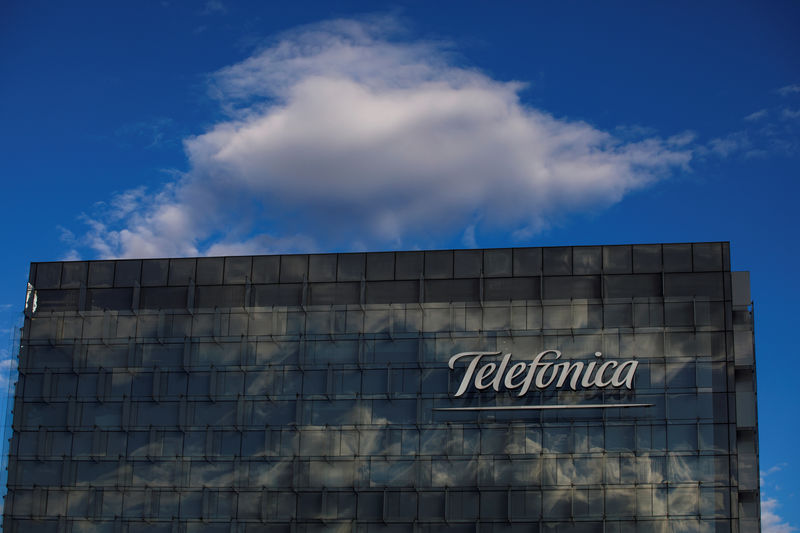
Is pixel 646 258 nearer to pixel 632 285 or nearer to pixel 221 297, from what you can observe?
pixel 632 285

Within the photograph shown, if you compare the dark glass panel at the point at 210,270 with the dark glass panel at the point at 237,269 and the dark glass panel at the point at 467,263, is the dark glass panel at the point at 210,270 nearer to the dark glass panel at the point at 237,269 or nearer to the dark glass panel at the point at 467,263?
the dark glass panel at the point at 237,269

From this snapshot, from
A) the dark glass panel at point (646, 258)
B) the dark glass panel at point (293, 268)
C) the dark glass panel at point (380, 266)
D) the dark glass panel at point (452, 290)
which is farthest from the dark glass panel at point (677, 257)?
the dark glass panel at point (293, 268)

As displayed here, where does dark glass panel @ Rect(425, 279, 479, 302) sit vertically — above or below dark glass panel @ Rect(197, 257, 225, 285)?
below

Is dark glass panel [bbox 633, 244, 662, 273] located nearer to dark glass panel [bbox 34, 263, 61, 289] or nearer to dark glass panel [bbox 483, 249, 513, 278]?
dark glass panel [bbox 483, 249, 513, 278]

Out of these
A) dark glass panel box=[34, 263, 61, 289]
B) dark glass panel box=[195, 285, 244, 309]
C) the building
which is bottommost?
the building

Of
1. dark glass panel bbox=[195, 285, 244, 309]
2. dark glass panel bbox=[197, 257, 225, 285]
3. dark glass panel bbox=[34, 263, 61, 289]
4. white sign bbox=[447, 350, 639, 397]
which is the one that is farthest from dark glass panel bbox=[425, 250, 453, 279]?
dark glass panel bbox=[34, 263, 61, 289]

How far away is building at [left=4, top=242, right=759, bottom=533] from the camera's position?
6266cm

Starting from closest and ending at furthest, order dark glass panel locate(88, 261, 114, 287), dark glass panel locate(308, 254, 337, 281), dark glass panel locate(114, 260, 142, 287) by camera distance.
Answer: dark glass panel locate(308, 254, 337, 281), dark glass panel locate(114, 260, 142, 287), dark glass panel locate(88, 261, 114, 287)

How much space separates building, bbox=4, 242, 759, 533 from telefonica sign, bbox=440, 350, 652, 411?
106 millimetres

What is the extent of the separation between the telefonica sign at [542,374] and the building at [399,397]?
11cm

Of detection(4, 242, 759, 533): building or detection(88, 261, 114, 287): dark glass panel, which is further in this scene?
detection(88, 261, 114, 287): dark glass panel

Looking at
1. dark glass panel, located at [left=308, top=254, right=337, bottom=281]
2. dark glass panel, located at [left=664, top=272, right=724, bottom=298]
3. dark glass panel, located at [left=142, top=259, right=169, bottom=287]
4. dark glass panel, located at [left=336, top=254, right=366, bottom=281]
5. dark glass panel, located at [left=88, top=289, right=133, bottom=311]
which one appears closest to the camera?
dark glass panel, located at [left=664, top=272, right=724, bottom=298]

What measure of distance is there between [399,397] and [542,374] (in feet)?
25.5

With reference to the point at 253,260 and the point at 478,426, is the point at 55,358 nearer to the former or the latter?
the point at 253,260
